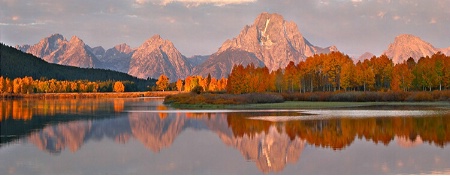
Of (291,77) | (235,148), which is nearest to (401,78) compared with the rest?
(291,77)

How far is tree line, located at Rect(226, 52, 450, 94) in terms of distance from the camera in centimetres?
12069

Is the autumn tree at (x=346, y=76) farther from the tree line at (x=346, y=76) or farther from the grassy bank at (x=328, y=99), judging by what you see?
the grassy bank at (x=328, y=99)

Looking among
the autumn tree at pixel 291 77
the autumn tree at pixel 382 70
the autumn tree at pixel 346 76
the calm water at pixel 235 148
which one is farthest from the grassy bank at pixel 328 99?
the calm water at pixel 235 148

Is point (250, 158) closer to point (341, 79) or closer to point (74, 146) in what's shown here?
point (74, 146)

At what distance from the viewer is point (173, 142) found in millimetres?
38094

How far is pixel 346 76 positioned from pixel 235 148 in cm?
9765

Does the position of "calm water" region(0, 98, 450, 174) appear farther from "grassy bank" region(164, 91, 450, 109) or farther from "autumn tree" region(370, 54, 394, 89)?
"autumn tree" region(370, 54, 394, 89)

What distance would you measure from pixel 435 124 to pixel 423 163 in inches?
865

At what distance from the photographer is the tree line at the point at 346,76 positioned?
396 feet

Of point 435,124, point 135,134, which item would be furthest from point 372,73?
point 135,134

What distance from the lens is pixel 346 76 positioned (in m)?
126

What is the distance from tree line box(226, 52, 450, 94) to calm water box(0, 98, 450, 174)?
250 ft

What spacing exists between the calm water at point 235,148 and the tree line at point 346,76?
76.3 m

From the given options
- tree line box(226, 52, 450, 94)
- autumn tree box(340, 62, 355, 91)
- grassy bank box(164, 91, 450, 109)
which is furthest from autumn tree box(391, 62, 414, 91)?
grassy bank box(164, 91, 450, 109)
